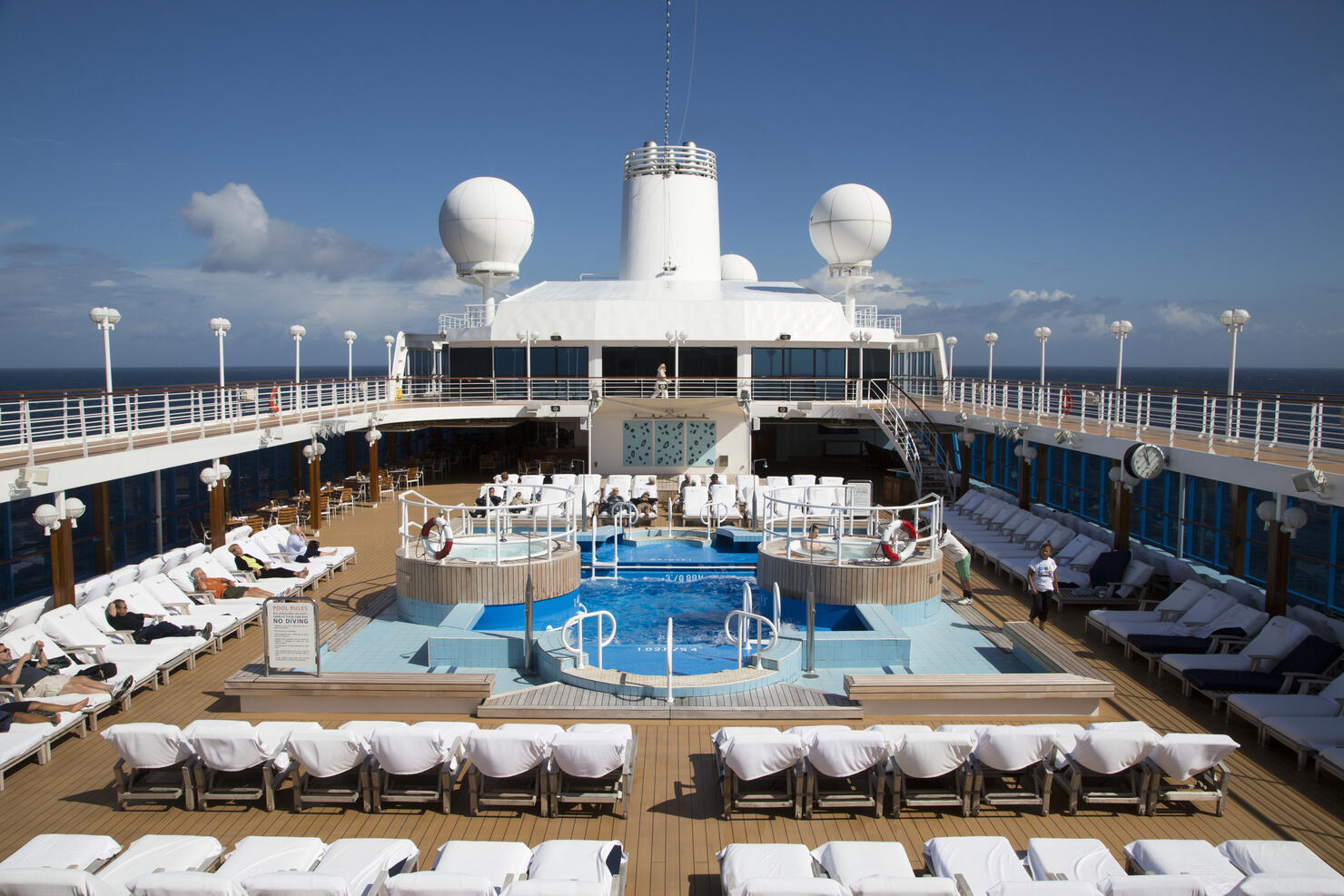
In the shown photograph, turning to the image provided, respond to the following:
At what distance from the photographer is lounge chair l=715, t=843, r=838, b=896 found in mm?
3947

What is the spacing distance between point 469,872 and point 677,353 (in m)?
17.7

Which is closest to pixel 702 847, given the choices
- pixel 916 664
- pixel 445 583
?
pixel 916 664

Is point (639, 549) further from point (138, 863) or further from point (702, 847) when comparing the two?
point (138, 863)

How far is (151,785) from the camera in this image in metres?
5.77

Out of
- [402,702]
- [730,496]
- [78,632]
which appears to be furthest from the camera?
[730,496]

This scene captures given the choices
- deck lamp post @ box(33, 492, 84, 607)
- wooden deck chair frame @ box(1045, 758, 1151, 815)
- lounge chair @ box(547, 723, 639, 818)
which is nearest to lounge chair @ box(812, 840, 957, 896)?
lounge chair @ box(547, 723, 639, 818)

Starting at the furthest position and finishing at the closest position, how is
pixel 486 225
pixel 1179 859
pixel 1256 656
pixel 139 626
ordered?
pixel 486 225, pixel 139 626, pixel 1256 656, pixel 1179 859

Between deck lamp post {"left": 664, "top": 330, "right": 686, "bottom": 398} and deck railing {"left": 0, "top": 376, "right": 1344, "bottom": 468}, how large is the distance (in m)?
0.21

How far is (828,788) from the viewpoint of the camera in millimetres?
5758

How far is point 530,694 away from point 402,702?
1052mm

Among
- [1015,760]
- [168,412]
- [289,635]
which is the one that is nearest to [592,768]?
[1015,760]

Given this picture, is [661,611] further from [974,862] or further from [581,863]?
[974,862]

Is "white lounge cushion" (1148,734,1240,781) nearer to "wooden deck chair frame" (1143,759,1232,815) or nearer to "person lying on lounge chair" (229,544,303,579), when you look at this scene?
"wooden deck chair frame" (1143,759,1232,815)

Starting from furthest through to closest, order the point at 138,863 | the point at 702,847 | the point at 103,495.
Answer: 1. the point at 103,495
2. the point at 702,847
3. the point at 138,863
